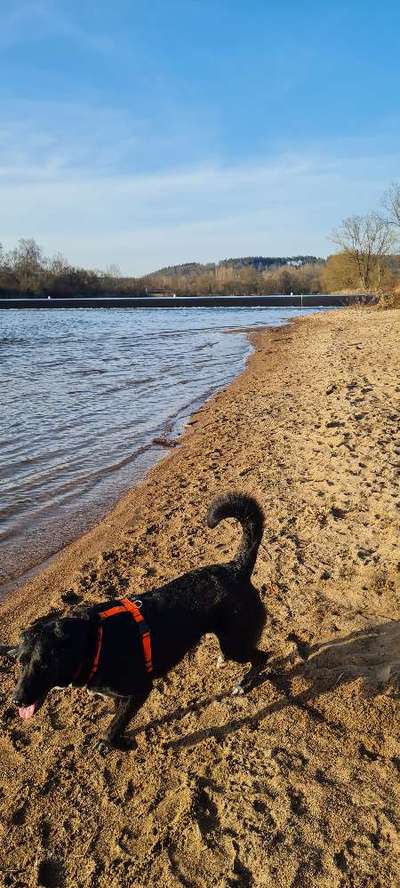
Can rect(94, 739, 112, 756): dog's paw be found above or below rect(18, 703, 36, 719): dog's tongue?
below

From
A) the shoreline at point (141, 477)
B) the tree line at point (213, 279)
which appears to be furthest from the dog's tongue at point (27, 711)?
the tree line at point (213, 279)

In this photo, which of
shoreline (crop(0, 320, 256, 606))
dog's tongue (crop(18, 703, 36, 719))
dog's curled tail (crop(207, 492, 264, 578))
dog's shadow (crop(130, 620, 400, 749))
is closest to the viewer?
dog's tongue (crop(18, 703, 36, 719))

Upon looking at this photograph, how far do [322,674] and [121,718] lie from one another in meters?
1.43

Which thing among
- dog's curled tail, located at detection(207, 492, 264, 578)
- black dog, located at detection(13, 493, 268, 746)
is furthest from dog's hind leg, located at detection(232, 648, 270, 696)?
dog's curled tail, located at detection(207, 492, 264, 578)

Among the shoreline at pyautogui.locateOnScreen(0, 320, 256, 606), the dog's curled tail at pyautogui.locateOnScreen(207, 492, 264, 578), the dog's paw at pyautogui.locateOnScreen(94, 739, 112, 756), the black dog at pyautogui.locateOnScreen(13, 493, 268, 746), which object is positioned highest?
the dog's curled tail at pyautogui.locateOnScreen(207, 492, 264, 578)

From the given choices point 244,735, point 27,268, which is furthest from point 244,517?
point 27,268

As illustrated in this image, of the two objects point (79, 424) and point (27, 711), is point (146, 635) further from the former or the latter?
point (79, 424)

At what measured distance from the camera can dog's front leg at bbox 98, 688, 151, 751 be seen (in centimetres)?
329

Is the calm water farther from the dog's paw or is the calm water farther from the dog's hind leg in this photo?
the dog's hind leg

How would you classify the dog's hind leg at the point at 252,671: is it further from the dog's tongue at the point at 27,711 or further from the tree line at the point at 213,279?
the tree line at the point at 213,279

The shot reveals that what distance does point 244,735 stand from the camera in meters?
3.33

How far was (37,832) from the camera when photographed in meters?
2.84

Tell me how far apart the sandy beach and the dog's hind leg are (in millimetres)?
74

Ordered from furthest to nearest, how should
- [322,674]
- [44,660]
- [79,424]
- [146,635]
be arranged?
[79,424] < [322,674] < [146,635] < [44,660]
